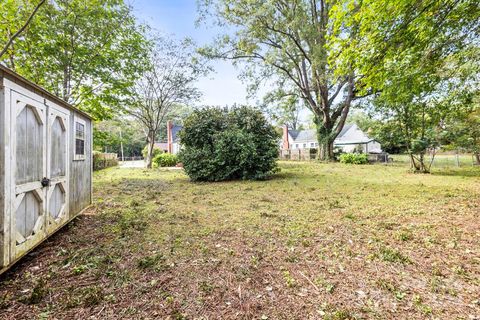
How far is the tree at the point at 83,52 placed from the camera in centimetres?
758

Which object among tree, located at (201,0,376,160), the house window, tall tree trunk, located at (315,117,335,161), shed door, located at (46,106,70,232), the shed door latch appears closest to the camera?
the shed door latch

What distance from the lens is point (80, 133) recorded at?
14.7 feet

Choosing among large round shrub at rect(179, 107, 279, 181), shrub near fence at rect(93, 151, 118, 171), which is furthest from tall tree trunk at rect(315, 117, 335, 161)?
shrub near fence at rect(93, 151, 118, 171)

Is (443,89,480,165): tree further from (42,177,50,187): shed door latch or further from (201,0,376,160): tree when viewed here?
(42,177,50,187): shed door latch

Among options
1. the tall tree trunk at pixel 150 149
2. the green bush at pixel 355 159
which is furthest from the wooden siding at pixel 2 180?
the green bush at pixel 355 159

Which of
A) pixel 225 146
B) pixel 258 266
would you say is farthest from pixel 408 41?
pixel 225 146

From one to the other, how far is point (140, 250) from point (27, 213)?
1.39 metres

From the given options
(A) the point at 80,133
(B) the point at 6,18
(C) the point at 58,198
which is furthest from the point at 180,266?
(B) the point at 6,18

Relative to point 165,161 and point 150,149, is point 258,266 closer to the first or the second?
point 150,149

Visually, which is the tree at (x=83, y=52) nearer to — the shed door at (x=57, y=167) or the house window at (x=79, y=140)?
the house window at (x=79, y=140)

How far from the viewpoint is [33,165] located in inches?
110

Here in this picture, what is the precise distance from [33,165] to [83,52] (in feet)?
24.3

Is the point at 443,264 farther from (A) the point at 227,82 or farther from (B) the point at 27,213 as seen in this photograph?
(A) the point at 227,82

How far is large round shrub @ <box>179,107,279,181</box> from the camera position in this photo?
9.55 metres
